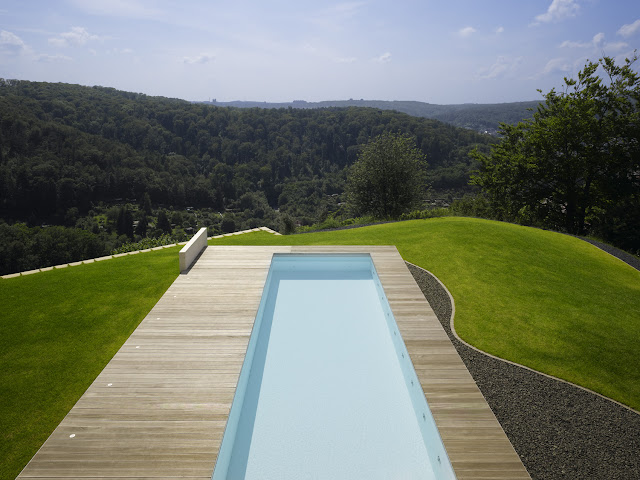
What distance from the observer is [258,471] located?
15.8ft

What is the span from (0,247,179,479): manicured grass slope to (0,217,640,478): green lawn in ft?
0.07

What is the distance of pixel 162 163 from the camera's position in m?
72.1

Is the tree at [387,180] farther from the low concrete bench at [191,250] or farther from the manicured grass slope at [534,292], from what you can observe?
the low concrete bench at [191,250]

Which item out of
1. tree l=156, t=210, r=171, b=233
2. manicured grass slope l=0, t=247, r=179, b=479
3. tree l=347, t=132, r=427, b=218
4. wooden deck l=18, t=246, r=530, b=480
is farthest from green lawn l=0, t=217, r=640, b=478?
tree l=156, t=210, r=171, b=233

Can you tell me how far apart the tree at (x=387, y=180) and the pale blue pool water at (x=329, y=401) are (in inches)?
569

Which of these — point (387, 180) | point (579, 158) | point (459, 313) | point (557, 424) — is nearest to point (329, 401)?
point (557, 424)

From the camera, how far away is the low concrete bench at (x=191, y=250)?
31.9 feet

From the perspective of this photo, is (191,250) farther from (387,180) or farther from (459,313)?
(387,180)

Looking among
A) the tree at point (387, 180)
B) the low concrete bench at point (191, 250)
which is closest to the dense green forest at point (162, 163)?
the tree at point (387, 180)

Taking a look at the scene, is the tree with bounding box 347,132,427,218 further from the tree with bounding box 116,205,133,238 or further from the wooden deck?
the tree with bounding box 116,205,133,238

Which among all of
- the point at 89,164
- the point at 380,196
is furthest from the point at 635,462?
the point at 89,164

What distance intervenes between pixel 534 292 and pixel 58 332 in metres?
10.7

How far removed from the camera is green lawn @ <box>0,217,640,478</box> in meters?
5.88

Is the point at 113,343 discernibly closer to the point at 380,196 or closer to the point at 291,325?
the point at 291,325
